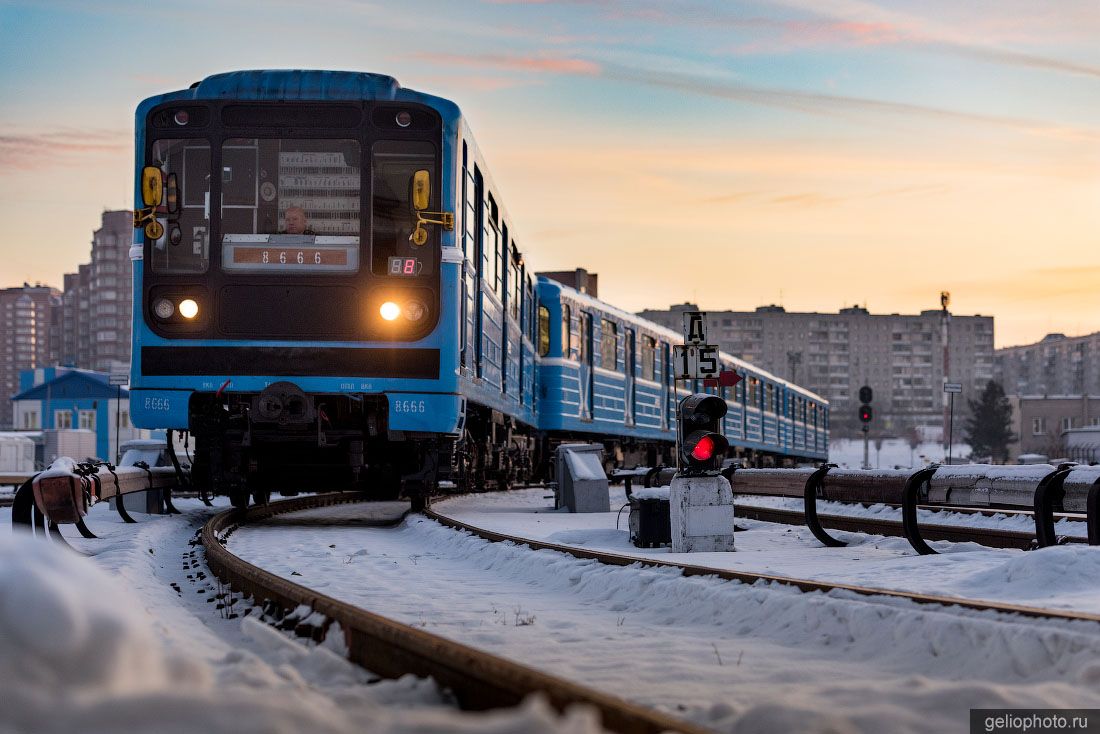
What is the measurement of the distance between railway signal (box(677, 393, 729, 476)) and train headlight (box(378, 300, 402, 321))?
282cm

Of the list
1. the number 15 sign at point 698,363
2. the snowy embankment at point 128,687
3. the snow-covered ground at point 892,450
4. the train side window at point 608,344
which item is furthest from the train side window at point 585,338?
the snow-covered ground at point 892,450

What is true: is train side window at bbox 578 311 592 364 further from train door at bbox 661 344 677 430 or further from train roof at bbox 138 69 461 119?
train roof at bbox 138 69 461 119

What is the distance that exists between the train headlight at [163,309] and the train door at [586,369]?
1177 cm

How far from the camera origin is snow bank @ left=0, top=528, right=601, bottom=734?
2781 millimetres

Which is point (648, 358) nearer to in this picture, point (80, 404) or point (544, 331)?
point (544, 331)

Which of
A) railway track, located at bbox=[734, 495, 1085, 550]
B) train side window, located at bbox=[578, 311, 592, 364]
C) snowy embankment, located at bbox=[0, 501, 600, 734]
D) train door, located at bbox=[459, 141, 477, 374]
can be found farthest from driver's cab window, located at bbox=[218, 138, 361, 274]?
train side window, located at bbox=[578, 311, 592, 364]

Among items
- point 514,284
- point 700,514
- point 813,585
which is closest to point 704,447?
point 700,514

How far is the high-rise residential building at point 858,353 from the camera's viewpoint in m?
167

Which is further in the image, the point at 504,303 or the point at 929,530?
the point at 504,303

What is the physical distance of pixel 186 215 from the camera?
11.8 m

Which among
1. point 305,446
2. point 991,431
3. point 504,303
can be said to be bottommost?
point 305,446

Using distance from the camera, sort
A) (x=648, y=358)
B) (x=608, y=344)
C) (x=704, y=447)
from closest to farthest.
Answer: (x=704, y=447), (x=608, y=344), (x=648, y=358)

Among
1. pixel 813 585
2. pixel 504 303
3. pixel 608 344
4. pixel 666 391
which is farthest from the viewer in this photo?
pixel 666 391

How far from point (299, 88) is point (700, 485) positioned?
512 cm
